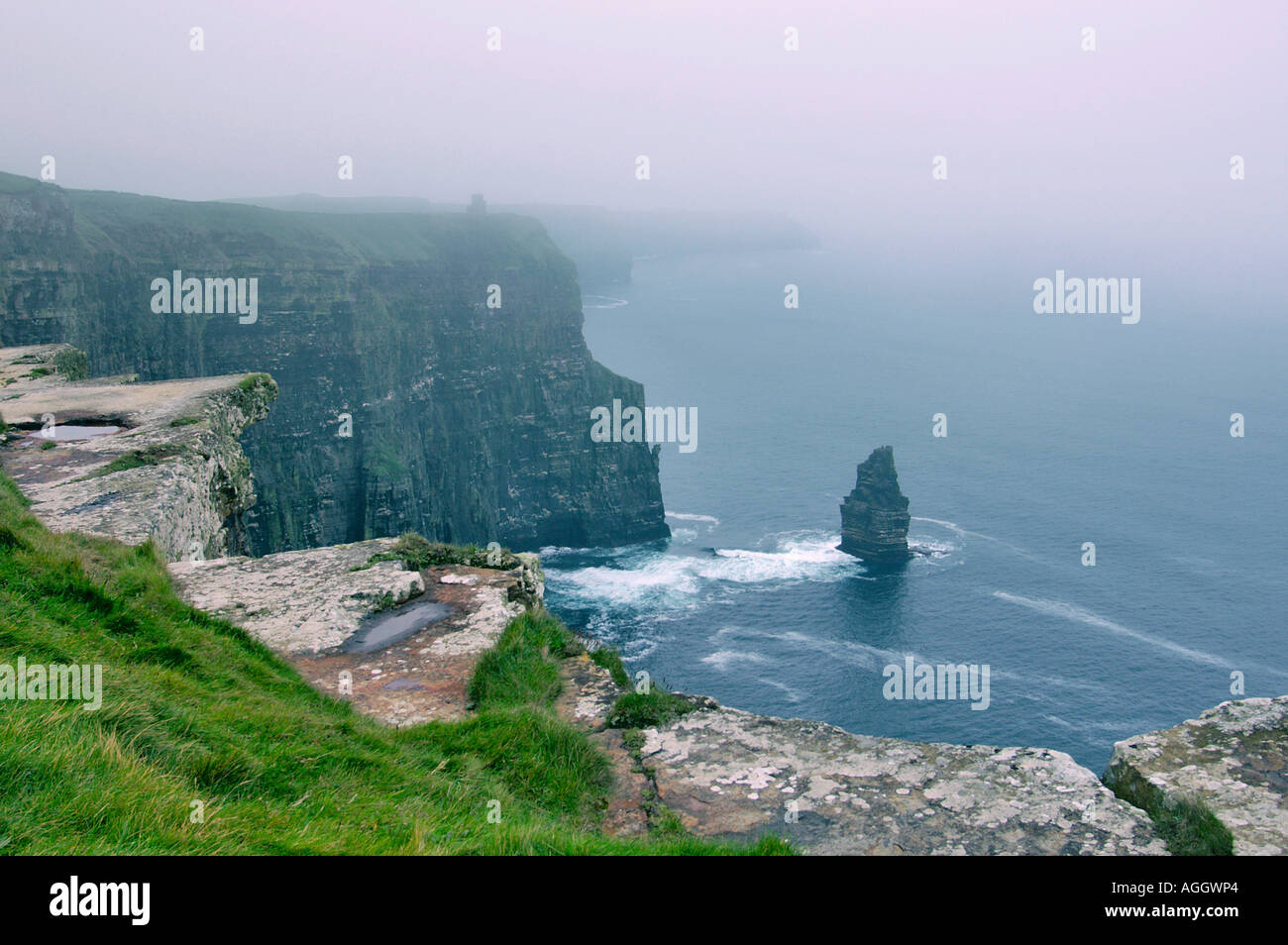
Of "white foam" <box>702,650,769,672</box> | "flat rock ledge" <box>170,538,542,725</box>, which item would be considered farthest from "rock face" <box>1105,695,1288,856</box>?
"white foam" <box>702,650,769,672</box>

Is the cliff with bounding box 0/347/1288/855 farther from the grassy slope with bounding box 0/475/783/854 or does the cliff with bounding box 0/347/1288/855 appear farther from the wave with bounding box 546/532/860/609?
the wave with bounding box 546/532/860/609

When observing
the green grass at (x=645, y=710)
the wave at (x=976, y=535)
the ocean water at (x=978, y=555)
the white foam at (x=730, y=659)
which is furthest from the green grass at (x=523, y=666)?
the wave at (x=976, y=535)

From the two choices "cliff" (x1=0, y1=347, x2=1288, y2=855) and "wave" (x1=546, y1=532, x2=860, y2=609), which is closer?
"cliff" (x1=0, y1=347, x2=1288, y2=855)

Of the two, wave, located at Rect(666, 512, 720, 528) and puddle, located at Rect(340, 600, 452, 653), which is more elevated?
puddle, located at Rect(340, 600, 452, 653)

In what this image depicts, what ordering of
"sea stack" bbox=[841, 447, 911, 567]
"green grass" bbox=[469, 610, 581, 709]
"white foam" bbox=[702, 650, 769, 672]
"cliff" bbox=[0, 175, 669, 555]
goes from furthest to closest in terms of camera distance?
"sea stack" bbox=[841, 447, 911, 567], "cliff" bbox=[0, 175, 669, 555], "white foam" bbox=[702, 650, 769, 672], "green grass" bbox=[469, 610, 581, 709]

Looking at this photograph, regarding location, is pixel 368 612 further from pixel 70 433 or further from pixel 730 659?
pixel 730 659
